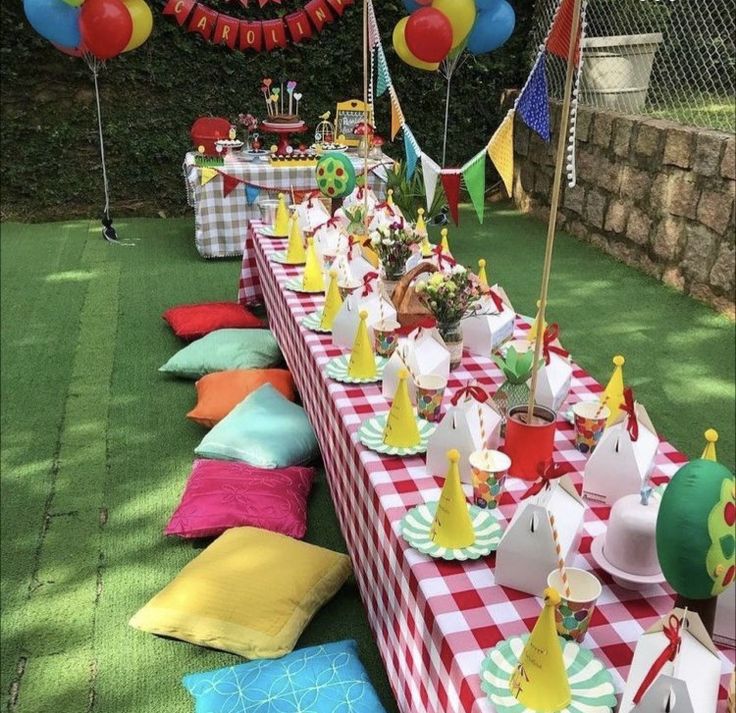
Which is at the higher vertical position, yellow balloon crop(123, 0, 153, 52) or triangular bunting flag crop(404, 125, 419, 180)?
yellow balloon crop(123, 0, 153, 52)

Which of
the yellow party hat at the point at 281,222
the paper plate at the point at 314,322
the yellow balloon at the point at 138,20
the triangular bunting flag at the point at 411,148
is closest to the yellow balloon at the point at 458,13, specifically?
the triangular bunting flag at the point at 411,148

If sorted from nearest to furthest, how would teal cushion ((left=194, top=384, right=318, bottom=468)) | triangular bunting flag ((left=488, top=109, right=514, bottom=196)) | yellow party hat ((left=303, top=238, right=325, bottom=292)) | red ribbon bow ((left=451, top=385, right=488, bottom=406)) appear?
red ribbon bow ((left=451, top=385, right=488, bottom=406)) < teal cushion ((left=194, top=384, right=318, bottom=468)) < yellow party hat ((left=303, top=238, right=325, bottom=292)) < triangular bunting flag ((left=488, top=109, right=514, bottom=196))

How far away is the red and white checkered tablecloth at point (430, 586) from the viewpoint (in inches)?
40.8

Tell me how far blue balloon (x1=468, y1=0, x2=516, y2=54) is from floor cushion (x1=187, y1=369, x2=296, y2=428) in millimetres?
3200

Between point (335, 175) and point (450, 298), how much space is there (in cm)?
A: 157

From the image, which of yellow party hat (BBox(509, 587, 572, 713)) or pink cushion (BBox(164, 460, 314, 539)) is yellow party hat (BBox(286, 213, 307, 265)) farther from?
yellow party hat (BBox(509, 587, 572, 713))

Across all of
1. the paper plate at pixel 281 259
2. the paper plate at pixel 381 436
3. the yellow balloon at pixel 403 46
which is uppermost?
the yellow balloon at pixel 403 46

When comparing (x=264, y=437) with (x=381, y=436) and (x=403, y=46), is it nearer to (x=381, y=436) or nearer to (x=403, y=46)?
(x=381, y=436)

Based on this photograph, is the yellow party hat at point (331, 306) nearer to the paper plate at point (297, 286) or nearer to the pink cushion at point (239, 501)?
the paper plate at point (297, 286)

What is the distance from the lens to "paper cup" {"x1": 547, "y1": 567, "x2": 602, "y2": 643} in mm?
989

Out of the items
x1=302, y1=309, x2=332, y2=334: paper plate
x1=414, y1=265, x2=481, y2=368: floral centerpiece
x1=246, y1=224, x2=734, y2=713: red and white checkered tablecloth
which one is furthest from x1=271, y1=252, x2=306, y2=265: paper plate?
x1=414, y1=265, x2=481, y2=368: floral centerpiece

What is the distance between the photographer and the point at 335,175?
3158 millimetres

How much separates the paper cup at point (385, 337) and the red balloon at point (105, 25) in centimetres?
346

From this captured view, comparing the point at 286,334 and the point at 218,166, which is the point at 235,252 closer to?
the point at 218,166
